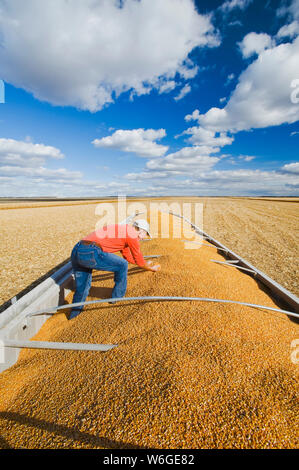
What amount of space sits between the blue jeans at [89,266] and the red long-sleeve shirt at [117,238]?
0.12 metres

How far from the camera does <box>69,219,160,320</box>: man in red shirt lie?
2816 millimetres

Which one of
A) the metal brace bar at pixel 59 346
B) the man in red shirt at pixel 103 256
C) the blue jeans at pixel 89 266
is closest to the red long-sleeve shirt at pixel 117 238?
the man in red shirt at pixel 103 256

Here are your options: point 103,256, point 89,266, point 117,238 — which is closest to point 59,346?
point 89,266

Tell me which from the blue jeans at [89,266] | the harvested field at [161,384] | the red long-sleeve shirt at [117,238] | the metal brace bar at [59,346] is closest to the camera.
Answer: the harvested field at [161,384]

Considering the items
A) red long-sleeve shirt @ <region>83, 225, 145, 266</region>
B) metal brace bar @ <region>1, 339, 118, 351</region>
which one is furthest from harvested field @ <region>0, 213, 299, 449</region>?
red long-sleeve shirt @ <region>83, 225, 145, 266</region>

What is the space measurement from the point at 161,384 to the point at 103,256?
174cm

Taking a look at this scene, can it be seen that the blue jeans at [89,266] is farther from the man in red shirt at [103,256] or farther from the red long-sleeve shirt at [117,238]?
the red long-sleeve shirt at [117,238]

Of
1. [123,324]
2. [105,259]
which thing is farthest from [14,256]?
[123,324]

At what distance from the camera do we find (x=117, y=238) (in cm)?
296

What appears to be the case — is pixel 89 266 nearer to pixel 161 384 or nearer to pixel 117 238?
pixel 117 238

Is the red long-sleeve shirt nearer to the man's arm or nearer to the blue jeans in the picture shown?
the man's arm

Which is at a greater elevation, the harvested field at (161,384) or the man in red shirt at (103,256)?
the man in red shirt at (103,256)

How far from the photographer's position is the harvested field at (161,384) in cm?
132

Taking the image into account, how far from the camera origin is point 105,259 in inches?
114
